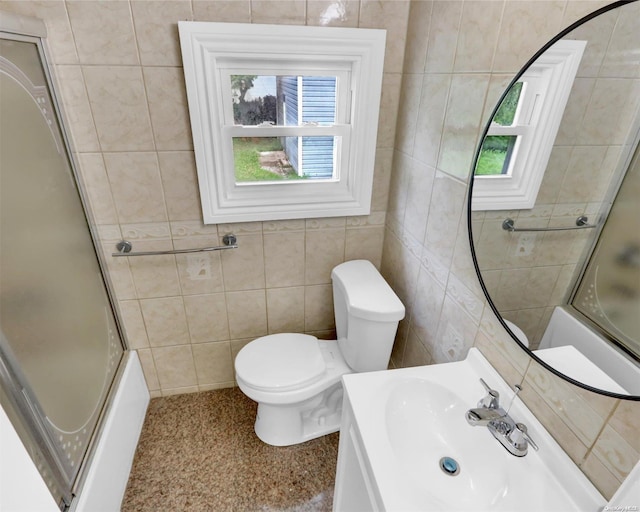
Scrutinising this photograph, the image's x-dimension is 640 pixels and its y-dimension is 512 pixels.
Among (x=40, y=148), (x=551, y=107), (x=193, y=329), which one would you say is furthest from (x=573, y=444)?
(x=40, y=148)

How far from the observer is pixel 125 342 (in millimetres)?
1826

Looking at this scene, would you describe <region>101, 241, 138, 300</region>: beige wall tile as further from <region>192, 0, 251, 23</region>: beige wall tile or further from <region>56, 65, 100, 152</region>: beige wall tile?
<region>192, 0, 251, 23</region>: beige wall tile

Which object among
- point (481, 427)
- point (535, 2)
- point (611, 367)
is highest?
point (535, 2)

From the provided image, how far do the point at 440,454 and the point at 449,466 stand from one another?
4 cm

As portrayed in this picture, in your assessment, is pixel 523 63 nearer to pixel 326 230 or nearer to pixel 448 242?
pixel 448 242

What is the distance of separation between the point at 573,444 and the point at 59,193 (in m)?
1.71

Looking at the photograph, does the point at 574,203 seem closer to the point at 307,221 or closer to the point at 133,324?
the point at 307,221

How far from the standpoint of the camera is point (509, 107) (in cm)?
97

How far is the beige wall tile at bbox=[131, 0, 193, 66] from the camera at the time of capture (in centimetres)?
128

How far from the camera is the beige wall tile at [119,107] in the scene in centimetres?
134

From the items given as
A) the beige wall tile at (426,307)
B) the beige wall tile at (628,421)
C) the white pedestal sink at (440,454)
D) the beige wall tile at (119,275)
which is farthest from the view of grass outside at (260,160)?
the beige wall tile at (628,421)

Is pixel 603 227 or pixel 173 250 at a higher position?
pixel 603 227

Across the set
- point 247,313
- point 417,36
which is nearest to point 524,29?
point 417,36

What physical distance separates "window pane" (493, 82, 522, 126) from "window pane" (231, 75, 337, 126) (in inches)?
31.3
